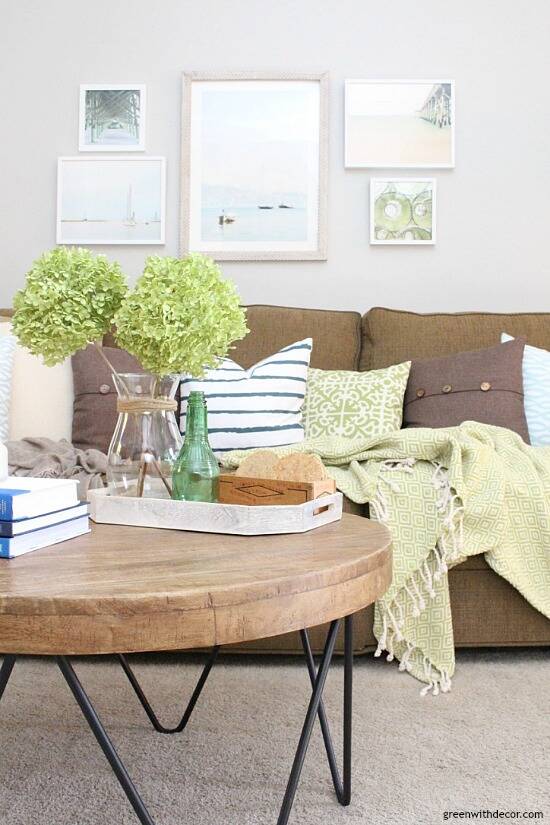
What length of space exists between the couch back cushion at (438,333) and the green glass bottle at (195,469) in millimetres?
1607

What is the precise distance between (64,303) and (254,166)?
215cm

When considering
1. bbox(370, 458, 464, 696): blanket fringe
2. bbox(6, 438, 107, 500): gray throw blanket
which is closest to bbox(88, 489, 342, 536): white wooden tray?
bbox(370, 458, 464, 696): blanket fringe

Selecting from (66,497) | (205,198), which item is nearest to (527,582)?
(66,497)

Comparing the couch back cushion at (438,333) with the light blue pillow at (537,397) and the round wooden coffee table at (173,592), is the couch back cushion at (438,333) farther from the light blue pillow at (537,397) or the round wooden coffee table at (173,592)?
the round wooden coffee table at (173,592)

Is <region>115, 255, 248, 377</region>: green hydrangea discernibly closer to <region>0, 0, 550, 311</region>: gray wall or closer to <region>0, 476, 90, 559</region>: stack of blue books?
<region>0, 476, 90, 559</region>: stack of blue books

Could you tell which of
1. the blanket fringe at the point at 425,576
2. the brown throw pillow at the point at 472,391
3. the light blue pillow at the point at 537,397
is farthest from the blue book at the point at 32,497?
the light blue pillow at the point at 537,397

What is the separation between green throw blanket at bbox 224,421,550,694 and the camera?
1888 mm

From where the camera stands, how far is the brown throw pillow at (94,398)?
253 centimetres

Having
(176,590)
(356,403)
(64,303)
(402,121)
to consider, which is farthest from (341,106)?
(176,590)

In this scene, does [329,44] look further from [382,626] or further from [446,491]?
[382,626]

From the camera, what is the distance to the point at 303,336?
278cm

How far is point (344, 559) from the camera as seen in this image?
39.2 inches

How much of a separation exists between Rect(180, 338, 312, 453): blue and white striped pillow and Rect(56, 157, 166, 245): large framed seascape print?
91 cm

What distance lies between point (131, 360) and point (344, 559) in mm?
1811
